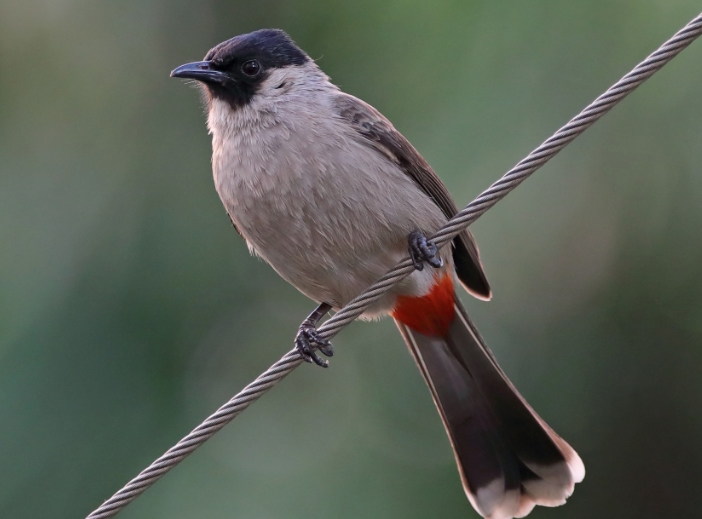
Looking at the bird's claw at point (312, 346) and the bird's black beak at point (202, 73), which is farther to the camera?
the bird's black beak at point (202, 73)

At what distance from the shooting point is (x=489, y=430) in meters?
4.02

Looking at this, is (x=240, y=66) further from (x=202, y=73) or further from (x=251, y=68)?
(x=202, y=73)

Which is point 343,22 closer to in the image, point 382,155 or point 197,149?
point 197,149

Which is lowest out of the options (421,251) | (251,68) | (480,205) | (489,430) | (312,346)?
(489,430)

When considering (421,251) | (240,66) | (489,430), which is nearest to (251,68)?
(240,66)

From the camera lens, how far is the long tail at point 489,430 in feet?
12.9

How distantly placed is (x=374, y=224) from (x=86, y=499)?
10.7 ft

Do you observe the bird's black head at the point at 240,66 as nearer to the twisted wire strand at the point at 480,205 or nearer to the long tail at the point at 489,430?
the long tail at the point at 489,430

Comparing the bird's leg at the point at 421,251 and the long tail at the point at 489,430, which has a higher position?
the bird's leg at the point at 421,251

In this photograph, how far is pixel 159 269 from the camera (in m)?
A: 6.27

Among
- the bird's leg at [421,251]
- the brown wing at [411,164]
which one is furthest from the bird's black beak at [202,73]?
the bird's leg at [421,251]

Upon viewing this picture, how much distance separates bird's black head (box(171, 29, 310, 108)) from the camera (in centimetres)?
388

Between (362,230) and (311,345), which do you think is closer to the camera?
(362,230)

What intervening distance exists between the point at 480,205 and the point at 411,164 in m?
1.12
